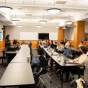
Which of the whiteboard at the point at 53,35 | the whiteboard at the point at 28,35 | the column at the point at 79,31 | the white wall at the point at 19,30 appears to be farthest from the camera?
the whiteboard at the point at 53,35

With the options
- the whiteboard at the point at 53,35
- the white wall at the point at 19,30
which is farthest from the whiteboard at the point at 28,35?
the whiteboard at the point at 53,35

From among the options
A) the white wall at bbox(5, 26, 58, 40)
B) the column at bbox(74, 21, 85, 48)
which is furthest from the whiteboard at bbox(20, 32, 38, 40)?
the column at bbox(74, 21, 85, 48)

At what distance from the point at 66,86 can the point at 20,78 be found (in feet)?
7.97

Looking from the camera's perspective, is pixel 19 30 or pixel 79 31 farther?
pixel 19 30

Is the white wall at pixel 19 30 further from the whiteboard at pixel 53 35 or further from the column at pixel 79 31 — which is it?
the column at pixel 79 31

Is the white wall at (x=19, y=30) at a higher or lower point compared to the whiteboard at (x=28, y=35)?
higher

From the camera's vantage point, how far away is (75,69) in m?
4.93

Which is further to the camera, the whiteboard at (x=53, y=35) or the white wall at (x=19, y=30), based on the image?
the whiteboard at (x=53, y=35)

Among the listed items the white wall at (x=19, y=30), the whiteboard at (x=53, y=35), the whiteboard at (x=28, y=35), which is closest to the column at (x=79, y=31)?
the whiteboard at (x=53, y=35)

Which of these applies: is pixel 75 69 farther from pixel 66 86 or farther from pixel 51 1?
pixel 51 1

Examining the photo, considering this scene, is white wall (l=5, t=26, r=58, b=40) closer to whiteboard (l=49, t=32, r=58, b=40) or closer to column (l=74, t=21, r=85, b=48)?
whiteboard (l=49, t=32, r=58, b=40)

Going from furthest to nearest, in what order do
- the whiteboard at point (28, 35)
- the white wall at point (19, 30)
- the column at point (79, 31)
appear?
the whiteboard at point (28, 35), the white wall at point (19, 30), the column at point (79, 31)

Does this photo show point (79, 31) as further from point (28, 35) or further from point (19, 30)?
point (19, 30)

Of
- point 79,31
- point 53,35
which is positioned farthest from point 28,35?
point 79,31
